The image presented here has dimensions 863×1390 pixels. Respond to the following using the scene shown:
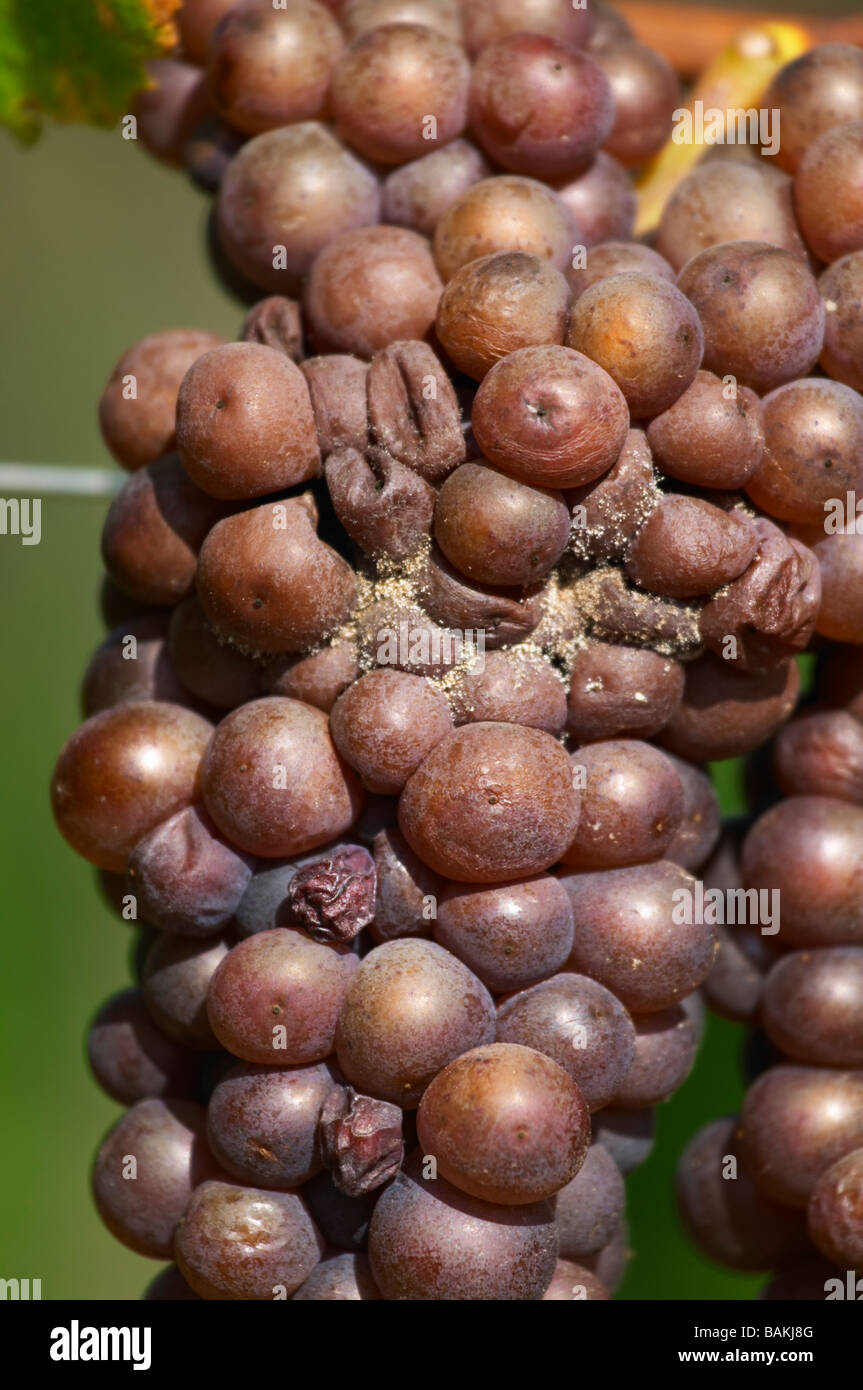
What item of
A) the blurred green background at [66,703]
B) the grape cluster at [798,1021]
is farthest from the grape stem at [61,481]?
the grape cluster at [798,1021]

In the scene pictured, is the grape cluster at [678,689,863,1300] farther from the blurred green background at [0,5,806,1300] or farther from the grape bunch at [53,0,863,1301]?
the blurred green background at [0,5,806,1300]

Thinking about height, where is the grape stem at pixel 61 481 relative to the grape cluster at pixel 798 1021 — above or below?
above

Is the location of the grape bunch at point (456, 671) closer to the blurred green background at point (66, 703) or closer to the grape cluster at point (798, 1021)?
the grape cluster at point (798, 1021)

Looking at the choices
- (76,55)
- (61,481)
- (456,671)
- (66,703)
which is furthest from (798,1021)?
(66,703)

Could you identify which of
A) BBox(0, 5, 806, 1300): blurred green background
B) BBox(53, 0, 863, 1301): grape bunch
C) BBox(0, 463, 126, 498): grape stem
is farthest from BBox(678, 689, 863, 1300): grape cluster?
BBox(0, 463, 126, 498): grape stem

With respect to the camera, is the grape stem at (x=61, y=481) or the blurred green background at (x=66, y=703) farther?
the blurred green background at (x=66, y=703)

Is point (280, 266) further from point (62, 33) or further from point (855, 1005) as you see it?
point (855, 1005)
